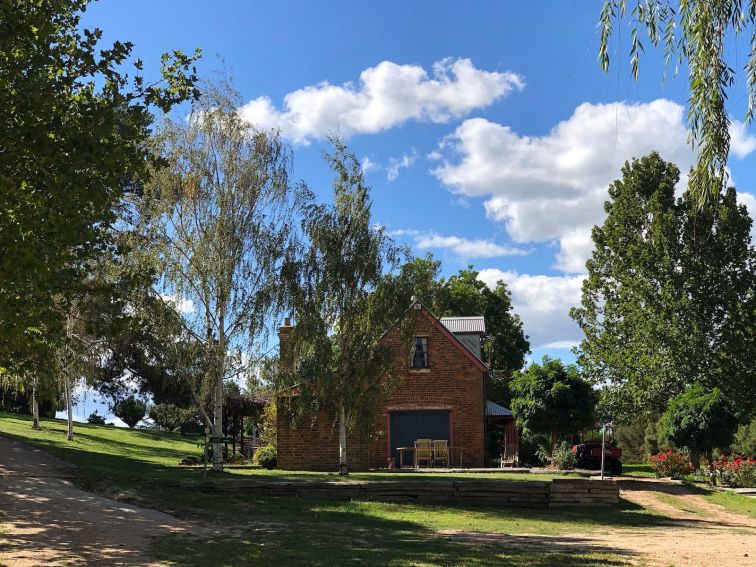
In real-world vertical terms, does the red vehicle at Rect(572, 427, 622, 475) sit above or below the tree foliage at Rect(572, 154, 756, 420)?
below

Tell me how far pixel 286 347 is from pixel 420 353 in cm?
849

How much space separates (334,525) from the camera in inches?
576

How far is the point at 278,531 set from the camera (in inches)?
530

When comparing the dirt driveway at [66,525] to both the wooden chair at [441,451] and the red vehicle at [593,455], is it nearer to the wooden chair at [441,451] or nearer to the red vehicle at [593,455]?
the wooden chair at [441,451]

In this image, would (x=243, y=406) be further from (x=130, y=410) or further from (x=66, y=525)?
(x=66, y=525)

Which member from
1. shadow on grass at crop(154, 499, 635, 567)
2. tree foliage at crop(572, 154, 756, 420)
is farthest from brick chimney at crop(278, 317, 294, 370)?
tree foliage at crop(572, 154, 756, 420)

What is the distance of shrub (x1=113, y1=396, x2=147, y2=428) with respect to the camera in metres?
47.8

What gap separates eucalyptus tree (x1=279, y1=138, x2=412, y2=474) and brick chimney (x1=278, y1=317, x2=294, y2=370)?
171mm

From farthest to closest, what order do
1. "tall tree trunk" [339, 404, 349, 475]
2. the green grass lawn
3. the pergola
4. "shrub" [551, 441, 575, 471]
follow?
the pergola < "shrub" [551, 441, 575, 471] < "tall tree trunk" [339, 404, 349, 475] < the green grass lawn

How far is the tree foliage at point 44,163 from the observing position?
31.5ft

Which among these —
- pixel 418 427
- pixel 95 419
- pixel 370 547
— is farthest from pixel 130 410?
pixel 370 547

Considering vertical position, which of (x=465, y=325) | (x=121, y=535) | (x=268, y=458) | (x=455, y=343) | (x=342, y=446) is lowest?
(x=268, y=458)

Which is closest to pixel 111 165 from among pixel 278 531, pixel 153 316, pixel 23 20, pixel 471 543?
pixel 23 20

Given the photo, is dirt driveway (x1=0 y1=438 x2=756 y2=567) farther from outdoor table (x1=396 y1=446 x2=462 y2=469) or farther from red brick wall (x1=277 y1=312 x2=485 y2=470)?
red brick wall (x1=277 y1=312 x2=485 y2=470)
